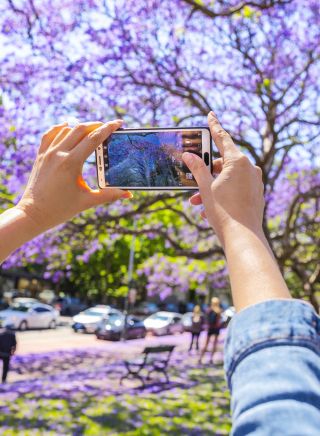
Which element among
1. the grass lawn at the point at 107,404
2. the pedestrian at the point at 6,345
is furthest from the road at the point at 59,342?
the pedestrian at the point at 6,345

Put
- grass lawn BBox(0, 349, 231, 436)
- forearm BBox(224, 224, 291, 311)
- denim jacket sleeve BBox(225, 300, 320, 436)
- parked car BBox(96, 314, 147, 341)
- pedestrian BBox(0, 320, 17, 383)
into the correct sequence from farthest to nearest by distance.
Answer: parked car BBox(96, 314, 147, 341) → pedestrian BBox(0, 320, 17, 383) → grass lawn BBox(0, 349, 231, 436) → forearm BBox(224, 224, 291, 311) → denim jacket sleeve BBox(225, 300, 320, 436)

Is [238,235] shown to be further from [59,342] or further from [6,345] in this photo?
[59,342]

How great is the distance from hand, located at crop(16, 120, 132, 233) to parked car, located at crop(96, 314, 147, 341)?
2431cm

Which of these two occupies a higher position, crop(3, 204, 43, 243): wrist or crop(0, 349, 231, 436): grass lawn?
crop(3, 204, 43, 243): wrist

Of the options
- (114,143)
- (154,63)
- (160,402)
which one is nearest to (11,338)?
(160,402)

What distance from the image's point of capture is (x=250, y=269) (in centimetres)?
97

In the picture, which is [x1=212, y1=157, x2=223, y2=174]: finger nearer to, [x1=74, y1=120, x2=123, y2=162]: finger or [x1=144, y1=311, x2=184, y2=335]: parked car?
[x1=74, y1=120, x2=123, y2=162]: finger

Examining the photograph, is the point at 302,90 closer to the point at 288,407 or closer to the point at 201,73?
the point at 201,73

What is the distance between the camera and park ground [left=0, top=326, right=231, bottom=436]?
7.34 meters

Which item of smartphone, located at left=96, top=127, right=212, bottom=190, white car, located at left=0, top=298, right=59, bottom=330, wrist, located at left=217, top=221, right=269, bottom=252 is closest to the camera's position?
wrist, located at left=217, top=221, right=269, bottom=252

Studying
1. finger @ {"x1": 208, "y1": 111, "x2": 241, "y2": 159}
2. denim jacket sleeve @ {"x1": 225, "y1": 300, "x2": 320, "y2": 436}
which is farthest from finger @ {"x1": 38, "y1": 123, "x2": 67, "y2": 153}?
denim jacket sleeve @ {"x1": 225, "y1": 300, "x2": 320, "y2": 436}

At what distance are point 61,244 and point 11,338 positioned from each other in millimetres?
2282

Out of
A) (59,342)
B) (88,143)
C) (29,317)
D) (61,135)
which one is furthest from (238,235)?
(29,317)

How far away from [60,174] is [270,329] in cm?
106
